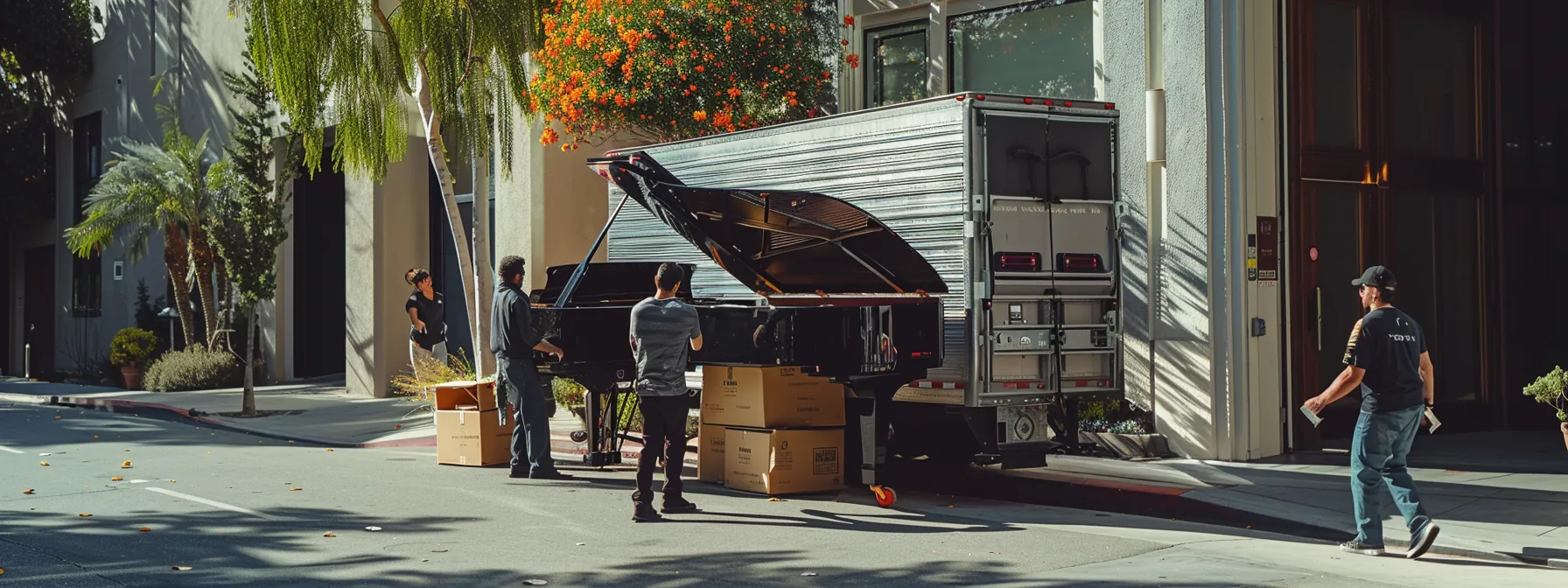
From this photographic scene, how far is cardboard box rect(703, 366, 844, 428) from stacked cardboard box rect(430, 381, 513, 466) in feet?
9.03

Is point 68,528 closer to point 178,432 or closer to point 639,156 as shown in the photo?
point 639,156

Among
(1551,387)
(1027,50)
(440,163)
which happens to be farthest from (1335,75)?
(440,163)

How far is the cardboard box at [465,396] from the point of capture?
13469 millimetres

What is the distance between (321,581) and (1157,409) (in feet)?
26.5

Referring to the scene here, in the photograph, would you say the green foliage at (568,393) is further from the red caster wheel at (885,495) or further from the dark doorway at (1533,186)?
the dark doorway at (1533,186)

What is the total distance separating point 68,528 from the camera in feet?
31.2

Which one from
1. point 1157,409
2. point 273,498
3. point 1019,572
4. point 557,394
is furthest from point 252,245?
point 1019,572

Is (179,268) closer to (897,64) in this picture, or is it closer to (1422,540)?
(897,64)

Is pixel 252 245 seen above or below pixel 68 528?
above

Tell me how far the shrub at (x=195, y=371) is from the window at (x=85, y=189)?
8.76 m

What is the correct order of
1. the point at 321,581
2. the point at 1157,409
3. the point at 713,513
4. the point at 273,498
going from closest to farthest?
the point at 321,581, the point at 713,513, the point at 273,498, the point at 1157,409

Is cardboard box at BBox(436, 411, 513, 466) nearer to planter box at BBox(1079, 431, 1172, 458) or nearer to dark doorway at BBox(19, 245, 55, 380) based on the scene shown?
planter box at BBox(1079, 431, 1172, 458)

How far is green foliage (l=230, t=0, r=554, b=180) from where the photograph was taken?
54.1 ft

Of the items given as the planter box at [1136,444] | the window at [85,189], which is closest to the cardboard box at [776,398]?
the planter box at [1136,444]
